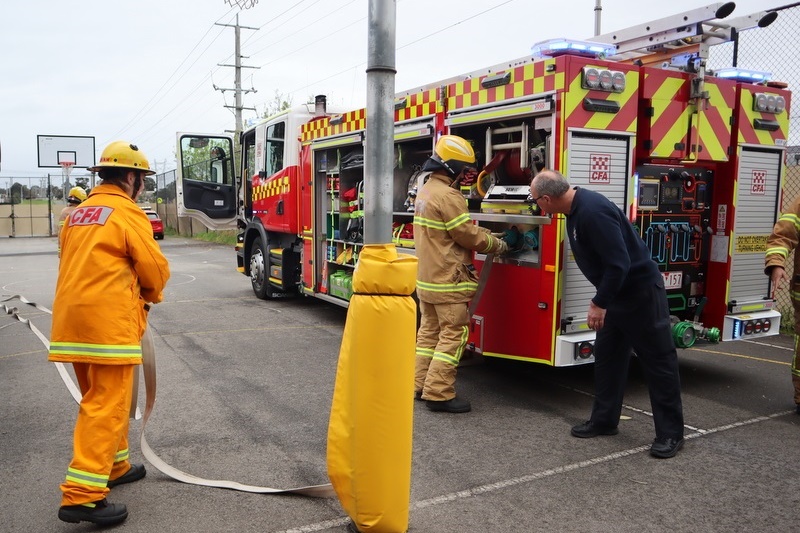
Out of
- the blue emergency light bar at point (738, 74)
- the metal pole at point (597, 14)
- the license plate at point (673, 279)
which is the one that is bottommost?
the license plate at point (673, 279)

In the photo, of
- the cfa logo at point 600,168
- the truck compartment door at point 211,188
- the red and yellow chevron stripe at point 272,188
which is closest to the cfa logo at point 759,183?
the cfa logo at point 600,168

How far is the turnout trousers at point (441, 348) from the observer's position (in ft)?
16.8

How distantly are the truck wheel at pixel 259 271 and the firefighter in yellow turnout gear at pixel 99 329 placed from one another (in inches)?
270

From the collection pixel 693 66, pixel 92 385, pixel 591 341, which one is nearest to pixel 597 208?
pixel 591 341

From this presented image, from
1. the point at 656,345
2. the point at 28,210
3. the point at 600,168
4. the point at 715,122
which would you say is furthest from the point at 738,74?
the point at 28,210

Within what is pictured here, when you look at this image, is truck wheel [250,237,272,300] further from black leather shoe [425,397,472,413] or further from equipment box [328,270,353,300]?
black leather shoe [425,397,472,413]

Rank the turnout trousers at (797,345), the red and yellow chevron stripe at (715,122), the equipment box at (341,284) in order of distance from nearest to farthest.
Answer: the turnout trousers at (797,345) < the red and yellow chevron stripe at (715,122) < the equipment box at (341,284)

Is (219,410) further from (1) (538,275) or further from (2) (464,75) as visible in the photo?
(2) (464,75)

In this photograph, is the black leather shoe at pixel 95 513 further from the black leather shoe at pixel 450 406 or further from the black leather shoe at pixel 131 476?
the black leather shoe at pixel 450 406

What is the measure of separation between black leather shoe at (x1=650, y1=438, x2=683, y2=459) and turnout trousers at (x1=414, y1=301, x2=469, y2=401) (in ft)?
4.88

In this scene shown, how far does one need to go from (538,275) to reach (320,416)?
1.88 metres

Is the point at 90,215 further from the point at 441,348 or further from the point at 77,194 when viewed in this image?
the point at 77,194

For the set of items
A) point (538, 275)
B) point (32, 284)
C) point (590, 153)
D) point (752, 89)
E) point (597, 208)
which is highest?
point (752, 89)

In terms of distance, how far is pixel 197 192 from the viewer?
36.4 feet
